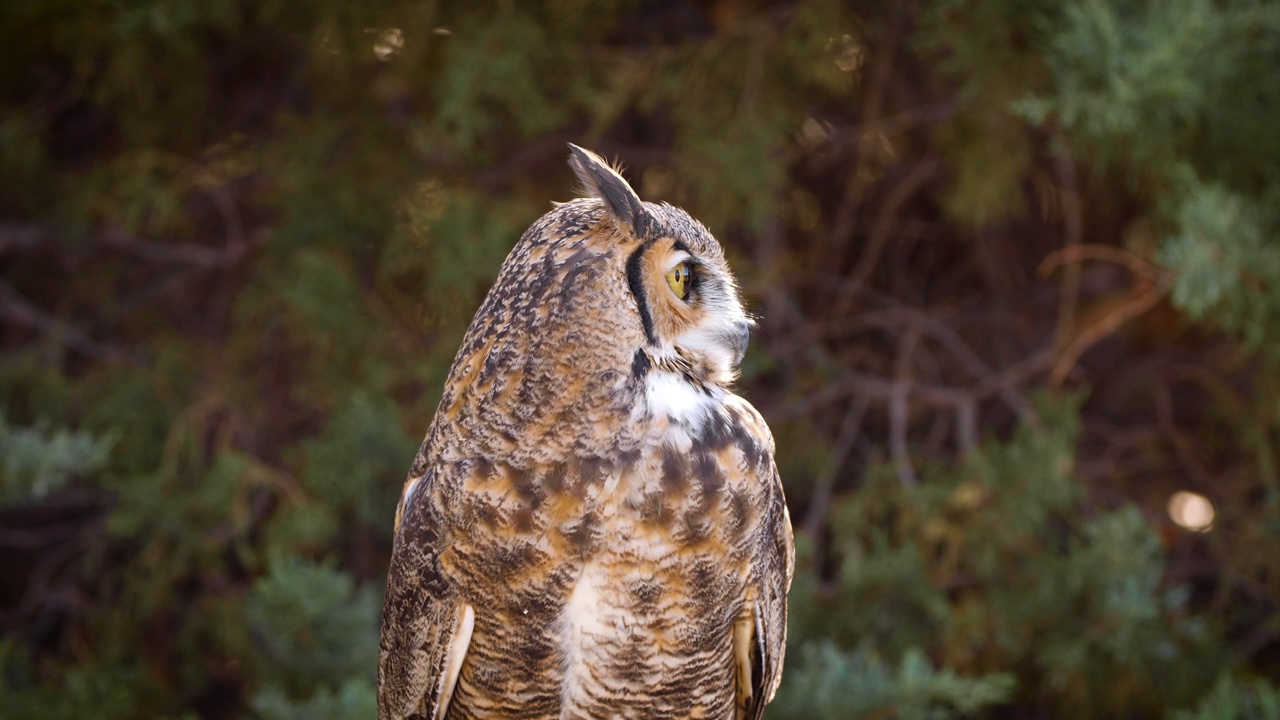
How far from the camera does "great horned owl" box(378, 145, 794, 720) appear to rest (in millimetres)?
1027

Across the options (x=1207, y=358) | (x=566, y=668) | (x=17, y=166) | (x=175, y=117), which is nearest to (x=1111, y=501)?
(x=1207, y=358)

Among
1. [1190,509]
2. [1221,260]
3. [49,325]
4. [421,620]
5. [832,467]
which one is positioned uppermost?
[1221,260]

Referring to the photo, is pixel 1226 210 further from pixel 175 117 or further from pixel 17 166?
pixel 17 166

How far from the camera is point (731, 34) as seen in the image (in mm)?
2318

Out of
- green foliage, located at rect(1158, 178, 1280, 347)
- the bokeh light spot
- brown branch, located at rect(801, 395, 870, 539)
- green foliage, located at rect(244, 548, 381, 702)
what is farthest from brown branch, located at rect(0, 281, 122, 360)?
the bokeh light spot

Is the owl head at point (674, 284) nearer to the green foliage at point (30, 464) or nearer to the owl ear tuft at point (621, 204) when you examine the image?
the owl ear tuft at point (621, 204)

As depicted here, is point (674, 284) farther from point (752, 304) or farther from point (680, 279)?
point (752, 304)

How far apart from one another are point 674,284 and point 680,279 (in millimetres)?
14

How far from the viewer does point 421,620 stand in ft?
3.78

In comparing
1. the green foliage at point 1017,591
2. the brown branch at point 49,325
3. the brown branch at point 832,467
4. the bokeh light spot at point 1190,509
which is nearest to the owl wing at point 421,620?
the green foliage at point 1017,591

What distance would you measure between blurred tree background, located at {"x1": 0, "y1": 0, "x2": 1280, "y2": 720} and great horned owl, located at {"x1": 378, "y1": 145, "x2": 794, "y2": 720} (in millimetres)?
725

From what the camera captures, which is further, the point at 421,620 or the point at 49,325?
the point at 49,325

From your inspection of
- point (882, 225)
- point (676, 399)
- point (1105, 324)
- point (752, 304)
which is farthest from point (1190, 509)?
point (676, 399)

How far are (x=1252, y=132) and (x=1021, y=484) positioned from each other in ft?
2.52
